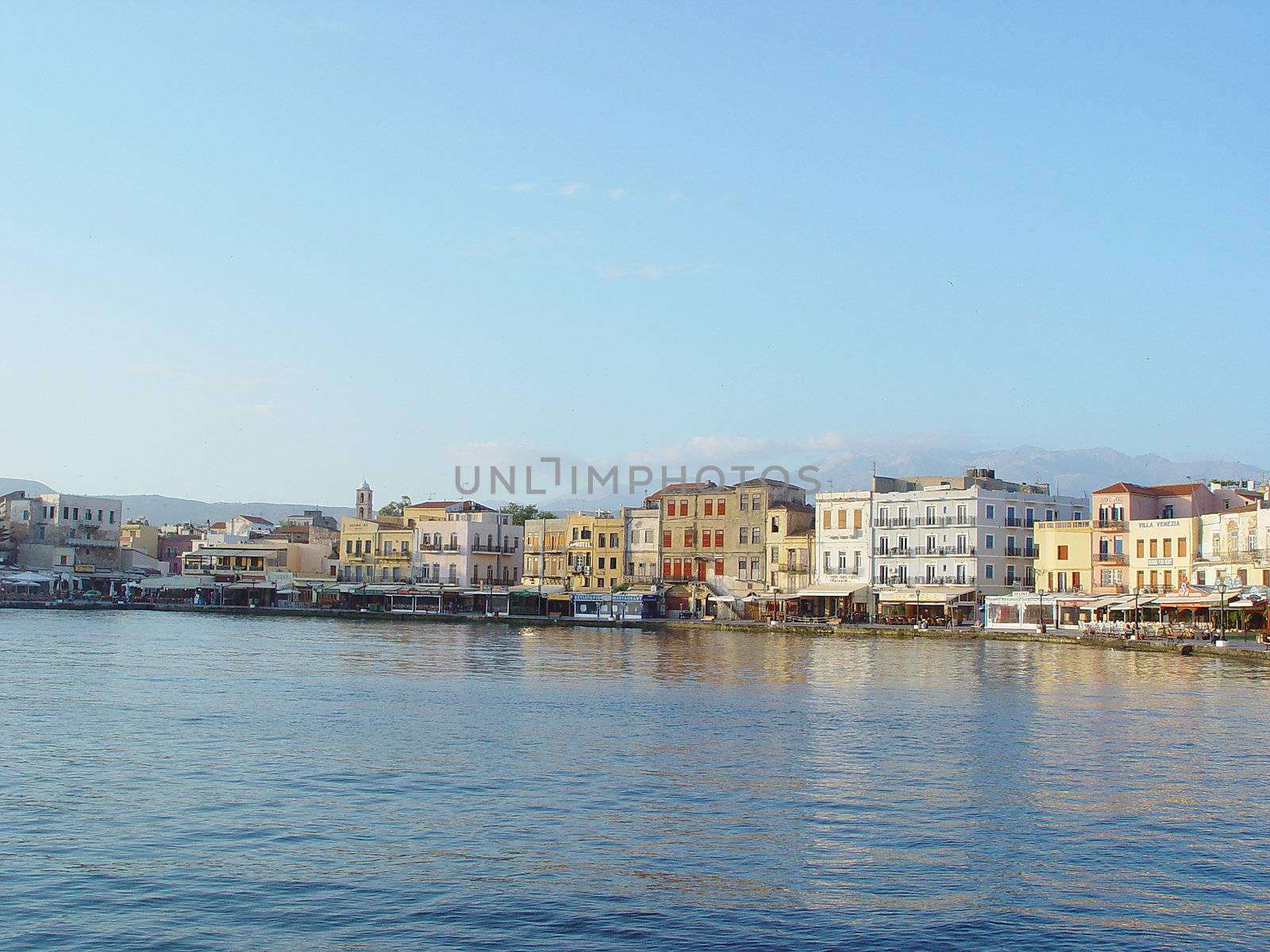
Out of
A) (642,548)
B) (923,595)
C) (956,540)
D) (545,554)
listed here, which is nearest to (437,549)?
(545,554)

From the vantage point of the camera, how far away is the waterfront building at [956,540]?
69.1 m

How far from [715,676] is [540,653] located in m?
12.5

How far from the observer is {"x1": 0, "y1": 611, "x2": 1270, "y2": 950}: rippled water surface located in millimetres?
12938

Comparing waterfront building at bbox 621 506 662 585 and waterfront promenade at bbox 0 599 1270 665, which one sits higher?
waterfront building at bbox 621 506 662 585

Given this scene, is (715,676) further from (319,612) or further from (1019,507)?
(319,612)

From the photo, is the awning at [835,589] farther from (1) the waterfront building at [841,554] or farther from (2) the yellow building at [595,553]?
(2) the yellow building at [595,553]

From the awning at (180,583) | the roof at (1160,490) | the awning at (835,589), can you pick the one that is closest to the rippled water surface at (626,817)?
the roof at (1160,490)

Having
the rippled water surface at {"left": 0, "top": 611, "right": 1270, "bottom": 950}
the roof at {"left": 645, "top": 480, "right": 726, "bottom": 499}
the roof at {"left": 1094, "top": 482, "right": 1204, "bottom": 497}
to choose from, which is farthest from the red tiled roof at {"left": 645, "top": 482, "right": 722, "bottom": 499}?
the rippled water surface at {"left": 0, "top": 611, "right": 1270, "bottom": 950}

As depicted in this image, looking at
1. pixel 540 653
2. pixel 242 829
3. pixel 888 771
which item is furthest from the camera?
pixel 540 653

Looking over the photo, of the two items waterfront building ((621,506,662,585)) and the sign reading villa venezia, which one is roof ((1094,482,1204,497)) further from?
waterfront building ((621,506,662,585))

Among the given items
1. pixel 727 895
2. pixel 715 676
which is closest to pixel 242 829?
pixel 727 895

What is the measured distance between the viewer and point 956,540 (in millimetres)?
69875

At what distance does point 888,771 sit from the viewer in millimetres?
21094

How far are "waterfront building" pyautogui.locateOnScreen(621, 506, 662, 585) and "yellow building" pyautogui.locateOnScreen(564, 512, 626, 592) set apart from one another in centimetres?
46
